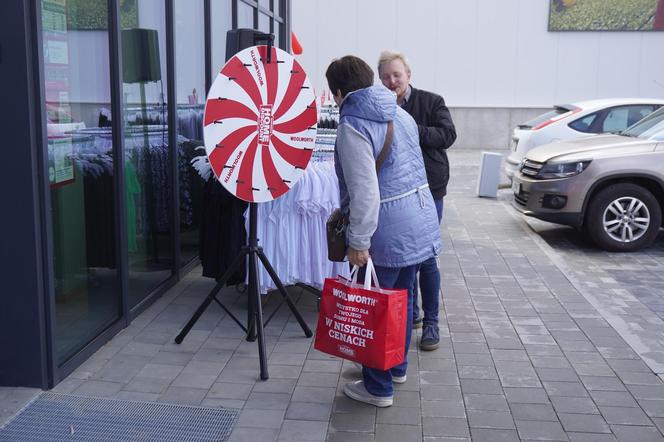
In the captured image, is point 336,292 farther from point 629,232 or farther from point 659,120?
point 659,120

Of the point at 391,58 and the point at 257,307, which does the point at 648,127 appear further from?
the point at 257,307

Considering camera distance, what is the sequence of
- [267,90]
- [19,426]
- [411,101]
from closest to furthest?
[19,426], [267,90], [411,101]

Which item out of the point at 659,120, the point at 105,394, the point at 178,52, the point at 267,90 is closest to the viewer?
the point at 105,394

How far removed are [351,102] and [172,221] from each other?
2947 mm

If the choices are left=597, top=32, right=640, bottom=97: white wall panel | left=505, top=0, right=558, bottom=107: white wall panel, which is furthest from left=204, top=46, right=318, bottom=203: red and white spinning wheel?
left=597, top=32, right=640, bottom=97: white wall panel

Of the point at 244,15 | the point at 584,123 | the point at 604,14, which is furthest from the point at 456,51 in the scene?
the point at 244,15

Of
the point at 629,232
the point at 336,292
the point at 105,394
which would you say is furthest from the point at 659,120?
the point at 105,394

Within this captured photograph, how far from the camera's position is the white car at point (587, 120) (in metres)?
11.4

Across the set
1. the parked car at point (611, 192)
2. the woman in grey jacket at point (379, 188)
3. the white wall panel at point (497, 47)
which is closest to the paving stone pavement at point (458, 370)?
the woman in grey jacket at point (379, 188)

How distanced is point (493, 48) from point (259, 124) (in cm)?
1631

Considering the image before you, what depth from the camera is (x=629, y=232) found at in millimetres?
8445

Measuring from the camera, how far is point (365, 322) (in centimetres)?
388

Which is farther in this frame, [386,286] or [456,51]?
[456,51]

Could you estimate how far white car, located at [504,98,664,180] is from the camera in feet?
37.6
